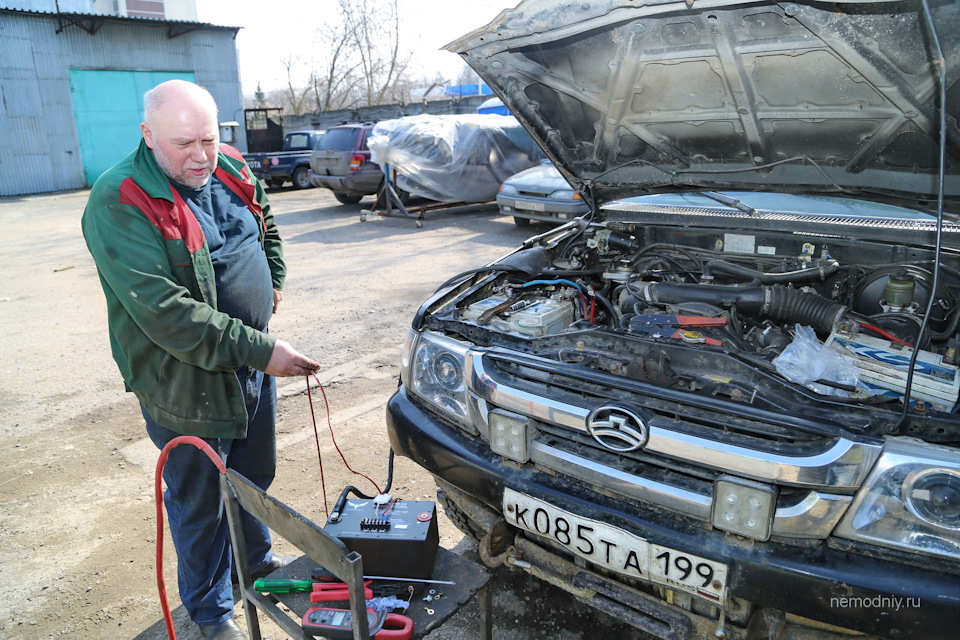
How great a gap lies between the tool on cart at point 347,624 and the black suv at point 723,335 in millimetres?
479

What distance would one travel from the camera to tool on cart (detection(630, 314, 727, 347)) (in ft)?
6.95

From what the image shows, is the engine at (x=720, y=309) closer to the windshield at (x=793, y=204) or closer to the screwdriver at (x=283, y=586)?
the windshield at (x=793, y=204)

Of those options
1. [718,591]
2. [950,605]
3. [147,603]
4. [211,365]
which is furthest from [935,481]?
[147,603]

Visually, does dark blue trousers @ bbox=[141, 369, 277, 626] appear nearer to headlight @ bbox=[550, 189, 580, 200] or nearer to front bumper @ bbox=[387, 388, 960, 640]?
front bumper @ bbox=[387, 388, 960, 640]

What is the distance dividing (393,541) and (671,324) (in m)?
1.16

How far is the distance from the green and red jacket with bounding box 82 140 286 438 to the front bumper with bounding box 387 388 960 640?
1.05m

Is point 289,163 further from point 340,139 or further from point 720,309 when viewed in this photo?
point 720,309

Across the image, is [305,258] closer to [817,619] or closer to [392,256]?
[392,256]

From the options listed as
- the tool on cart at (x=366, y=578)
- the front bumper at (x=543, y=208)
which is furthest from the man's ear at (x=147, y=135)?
the front bumper at (x=543, y=208)

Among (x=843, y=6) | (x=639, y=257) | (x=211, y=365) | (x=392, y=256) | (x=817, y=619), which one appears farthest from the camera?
(x=392, y=256)

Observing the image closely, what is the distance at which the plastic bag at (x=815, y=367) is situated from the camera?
6.15 ft

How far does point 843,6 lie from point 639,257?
51.5 inches

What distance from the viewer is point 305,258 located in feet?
27.8

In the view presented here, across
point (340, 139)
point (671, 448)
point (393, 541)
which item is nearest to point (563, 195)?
point (340, 139)
